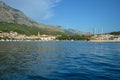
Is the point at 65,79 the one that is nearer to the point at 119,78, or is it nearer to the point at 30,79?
the point at 30,79

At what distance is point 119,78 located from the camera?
20.7 meters

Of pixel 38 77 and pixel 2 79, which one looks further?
pixel 38 77

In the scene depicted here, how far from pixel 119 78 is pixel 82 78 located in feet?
13.9

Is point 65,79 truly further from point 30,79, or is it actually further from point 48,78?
point 30,79

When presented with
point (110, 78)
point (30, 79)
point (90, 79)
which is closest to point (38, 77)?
point (30, 79)

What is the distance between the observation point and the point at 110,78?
20969 millimetres

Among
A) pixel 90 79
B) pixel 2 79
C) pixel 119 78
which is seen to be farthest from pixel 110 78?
pixel 2 79

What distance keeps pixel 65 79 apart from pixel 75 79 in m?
1.15

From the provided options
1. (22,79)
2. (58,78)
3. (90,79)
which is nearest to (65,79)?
(58,78)

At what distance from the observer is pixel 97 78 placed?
832 inches

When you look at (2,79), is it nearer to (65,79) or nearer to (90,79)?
(65,79)

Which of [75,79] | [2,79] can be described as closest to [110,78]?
[75,79]

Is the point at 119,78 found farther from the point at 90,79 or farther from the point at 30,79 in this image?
the point at 30,79

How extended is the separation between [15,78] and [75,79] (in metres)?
6.96
